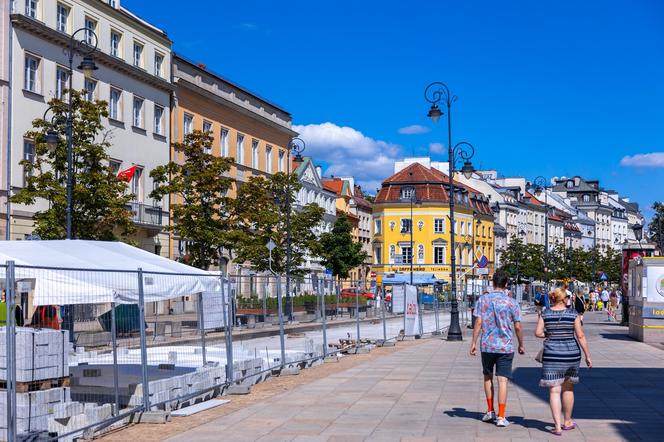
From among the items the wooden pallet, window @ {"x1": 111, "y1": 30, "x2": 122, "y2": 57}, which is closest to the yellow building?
window @ {"x1": 111, "y1": 30, "x2": 122, "y2": 57}

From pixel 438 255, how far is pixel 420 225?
12.9 ft

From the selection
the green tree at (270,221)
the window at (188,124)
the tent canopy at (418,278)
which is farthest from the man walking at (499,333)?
the tent canopy at (418,278)

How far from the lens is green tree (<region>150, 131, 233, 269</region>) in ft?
147

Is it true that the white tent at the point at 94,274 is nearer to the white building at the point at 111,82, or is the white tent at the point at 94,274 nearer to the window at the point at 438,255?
the white building at the point at 111,82

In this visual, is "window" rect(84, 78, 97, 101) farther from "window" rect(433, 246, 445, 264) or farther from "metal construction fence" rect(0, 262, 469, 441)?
"window" rect(433, 246, 445, 264)

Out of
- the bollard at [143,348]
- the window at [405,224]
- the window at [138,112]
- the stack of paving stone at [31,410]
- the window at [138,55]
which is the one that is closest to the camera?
the stack of paving stone at [31,410]

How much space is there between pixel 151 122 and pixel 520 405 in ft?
140

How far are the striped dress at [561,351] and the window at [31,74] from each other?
34834 millimetres

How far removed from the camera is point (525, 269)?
341 ft

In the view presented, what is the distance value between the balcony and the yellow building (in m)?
57.9

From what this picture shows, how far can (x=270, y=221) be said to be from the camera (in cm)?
5869

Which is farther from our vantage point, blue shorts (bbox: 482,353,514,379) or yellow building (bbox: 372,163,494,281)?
yellow building (bbox: 372,163,494,281)

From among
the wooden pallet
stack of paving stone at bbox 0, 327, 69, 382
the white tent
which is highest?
the white tent

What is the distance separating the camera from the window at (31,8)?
42.0 meters
